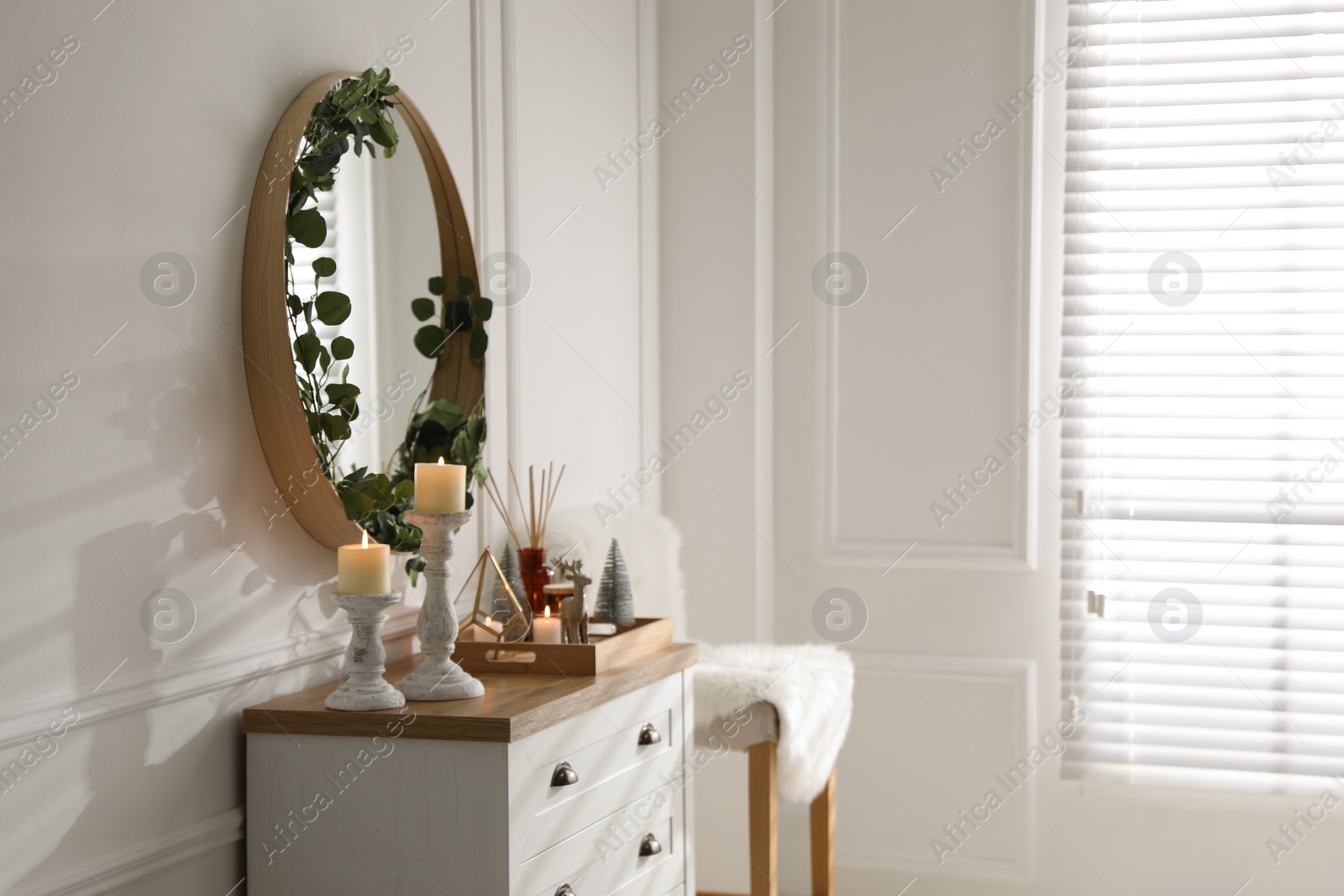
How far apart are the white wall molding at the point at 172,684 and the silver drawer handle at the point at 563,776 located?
419 mm

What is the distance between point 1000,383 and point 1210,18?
1086mm

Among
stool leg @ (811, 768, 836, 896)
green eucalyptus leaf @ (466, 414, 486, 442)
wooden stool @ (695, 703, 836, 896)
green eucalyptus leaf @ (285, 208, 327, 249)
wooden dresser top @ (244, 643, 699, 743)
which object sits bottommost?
stool leg @ (811, 768, 836, 896)

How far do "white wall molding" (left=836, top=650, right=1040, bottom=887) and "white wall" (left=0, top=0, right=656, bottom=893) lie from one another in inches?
66.6

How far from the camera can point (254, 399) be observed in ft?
5.12

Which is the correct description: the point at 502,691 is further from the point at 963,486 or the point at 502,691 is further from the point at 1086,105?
the point at 1086,105

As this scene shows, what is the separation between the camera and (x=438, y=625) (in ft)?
5.19

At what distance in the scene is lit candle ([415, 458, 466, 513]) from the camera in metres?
1.57

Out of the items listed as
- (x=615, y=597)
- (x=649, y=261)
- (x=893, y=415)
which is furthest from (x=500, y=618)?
(x=893, y=415)

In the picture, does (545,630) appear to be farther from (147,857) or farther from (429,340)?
(147,857)

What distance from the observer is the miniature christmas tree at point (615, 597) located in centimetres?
210

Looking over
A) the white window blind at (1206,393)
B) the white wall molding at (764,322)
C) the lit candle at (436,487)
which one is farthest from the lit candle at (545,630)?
the white window blind at (1206,393)

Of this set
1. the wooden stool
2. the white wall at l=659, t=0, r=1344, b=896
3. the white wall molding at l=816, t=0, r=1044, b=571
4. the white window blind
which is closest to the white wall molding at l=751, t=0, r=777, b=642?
the white wall at l=659, t=0, r=1344, b=896

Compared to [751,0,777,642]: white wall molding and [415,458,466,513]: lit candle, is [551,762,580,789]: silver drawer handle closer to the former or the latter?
[415,458,466,513]: lit candle

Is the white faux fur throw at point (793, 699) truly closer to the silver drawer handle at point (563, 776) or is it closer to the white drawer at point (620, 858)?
the white drawer at point (620, 858)
